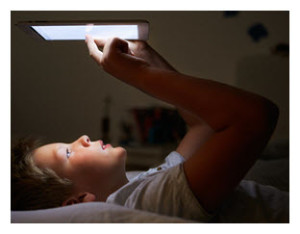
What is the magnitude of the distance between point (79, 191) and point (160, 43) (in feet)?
1.63

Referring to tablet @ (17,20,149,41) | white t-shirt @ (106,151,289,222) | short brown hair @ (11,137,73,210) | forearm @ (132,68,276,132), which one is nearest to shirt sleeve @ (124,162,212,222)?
white t-shirt @ (106,151,289,222)

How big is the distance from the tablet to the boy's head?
0.32 meters

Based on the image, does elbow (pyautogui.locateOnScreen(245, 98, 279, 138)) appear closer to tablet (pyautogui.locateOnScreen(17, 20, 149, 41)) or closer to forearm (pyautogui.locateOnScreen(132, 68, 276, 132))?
forearm (pyautogui.locateOnScreen(132, 68, 276, 132))

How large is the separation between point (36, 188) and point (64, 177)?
0.08m

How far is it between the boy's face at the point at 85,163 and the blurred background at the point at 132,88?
0.15m

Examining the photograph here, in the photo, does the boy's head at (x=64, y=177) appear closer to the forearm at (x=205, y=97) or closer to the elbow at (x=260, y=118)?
the forearm at (x=205, y=97)

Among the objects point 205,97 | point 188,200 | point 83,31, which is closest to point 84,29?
point 83,31

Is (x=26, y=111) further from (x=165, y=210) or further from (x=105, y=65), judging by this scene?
(x=165, y=210)

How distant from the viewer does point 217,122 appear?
18.6 inches

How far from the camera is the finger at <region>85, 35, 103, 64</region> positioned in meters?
0.63

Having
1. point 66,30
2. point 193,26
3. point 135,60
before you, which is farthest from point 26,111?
point 193,26

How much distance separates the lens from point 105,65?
57cm

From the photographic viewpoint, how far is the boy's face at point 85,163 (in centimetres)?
67
